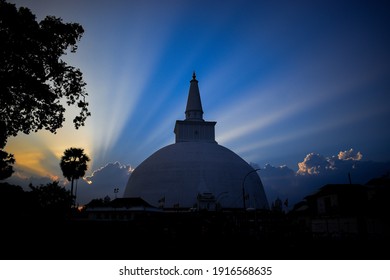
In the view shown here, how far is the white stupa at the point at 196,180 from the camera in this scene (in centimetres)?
4791

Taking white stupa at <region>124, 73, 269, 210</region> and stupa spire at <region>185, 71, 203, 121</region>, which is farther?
stupa spire at <region>185, 71, 203, 121</region>

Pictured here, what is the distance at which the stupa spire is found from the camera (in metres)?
66.4

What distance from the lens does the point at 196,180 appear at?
4981 centimetres

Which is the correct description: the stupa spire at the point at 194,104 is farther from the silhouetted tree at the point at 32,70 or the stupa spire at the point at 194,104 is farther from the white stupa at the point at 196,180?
the silhouetted tree at the point at 32,70

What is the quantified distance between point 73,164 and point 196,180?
2263 cm

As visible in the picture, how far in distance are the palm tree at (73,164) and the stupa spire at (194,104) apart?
25.6 meters

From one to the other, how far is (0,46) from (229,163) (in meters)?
44.1

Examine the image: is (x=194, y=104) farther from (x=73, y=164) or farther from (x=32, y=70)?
(x=32, y=70)

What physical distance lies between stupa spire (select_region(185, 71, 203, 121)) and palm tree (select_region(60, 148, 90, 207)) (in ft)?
83.8

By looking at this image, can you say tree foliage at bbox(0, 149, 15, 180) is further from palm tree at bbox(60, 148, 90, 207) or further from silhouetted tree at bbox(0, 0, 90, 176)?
silhouetted tree at bbox(0, 0, 90, 176)

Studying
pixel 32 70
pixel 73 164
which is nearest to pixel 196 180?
pixel 73 164

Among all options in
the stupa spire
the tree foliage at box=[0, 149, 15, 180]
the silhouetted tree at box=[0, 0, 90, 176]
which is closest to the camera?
the silhouetted tree at box=[0, 0, 90, 176]

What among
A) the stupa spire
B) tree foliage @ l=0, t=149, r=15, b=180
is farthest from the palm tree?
the stupa spire
